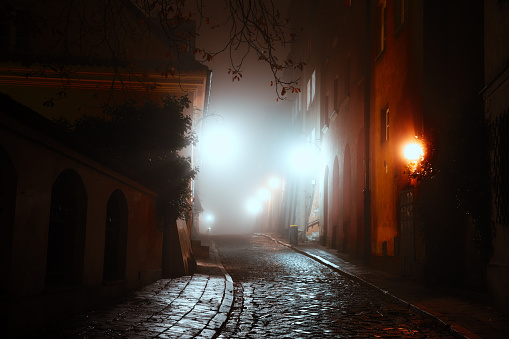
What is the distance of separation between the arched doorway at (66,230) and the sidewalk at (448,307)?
5.76m

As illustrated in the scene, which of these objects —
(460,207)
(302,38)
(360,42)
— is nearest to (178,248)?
(460,207)

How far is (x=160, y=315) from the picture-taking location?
26.7 ft

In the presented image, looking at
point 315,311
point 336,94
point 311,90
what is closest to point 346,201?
point 336,94

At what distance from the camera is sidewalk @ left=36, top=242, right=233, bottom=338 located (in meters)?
6.79

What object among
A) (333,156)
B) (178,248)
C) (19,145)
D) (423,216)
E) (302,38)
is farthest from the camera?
(302,38)

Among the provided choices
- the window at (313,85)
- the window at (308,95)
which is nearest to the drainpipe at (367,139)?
the window at (313,85)

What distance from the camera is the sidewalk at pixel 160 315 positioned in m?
6.79

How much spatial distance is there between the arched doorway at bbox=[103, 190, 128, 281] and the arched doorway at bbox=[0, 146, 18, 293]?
14.4ft

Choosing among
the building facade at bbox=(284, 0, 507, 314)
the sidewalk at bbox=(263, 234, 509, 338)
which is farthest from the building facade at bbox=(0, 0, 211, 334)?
the building facade at bbox=(284, 0, 507, 314)

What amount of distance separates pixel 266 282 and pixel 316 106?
2264 cm

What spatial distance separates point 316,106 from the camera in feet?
115

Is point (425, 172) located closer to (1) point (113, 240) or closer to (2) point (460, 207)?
(2) point (460, 207)

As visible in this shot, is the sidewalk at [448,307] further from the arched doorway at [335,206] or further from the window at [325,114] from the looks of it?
the window at [325,114]

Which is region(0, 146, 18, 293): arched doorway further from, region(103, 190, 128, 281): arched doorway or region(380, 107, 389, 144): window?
region(380, 107, 389, 144): window
